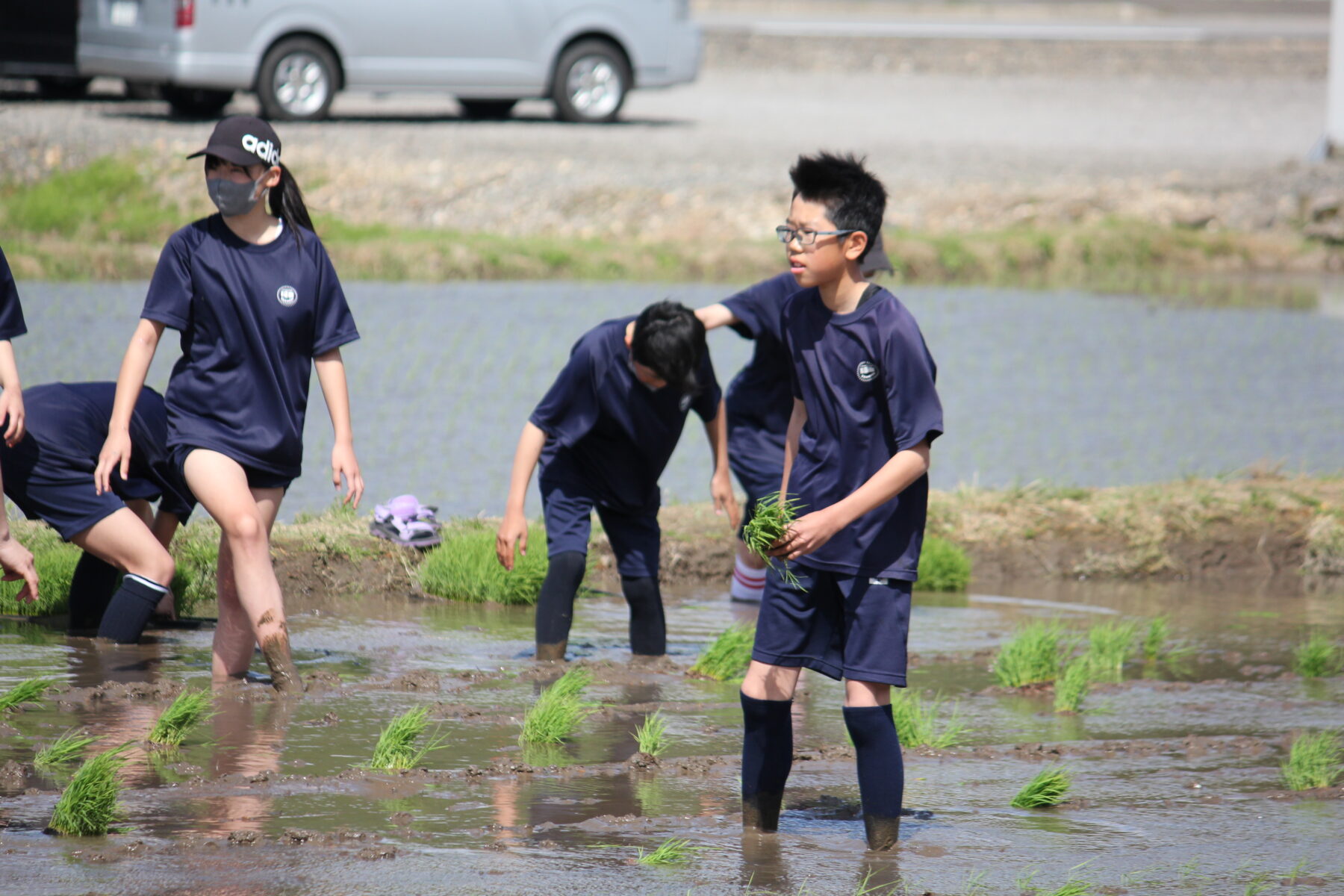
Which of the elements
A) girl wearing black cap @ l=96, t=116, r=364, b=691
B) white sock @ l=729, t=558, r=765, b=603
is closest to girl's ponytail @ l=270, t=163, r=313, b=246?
girl wearing black cap @ l=96, t=116, r=364, b=691

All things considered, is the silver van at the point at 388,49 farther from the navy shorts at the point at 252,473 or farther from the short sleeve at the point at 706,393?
the navy shorts at the point at 252,473

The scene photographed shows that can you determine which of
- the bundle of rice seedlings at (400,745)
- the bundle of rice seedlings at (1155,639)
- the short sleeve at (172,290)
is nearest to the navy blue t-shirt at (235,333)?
the short sleeve at (172,290)

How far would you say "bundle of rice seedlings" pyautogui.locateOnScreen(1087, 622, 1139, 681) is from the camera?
21.2 ft

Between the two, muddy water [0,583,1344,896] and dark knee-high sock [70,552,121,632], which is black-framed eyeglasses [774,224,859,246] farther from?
dark knee-high sock [70,552,121,632]

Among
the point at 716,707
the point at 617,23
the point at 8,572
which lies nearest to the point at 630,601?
the point at 716,707

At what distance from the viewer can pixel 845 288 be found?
436cm

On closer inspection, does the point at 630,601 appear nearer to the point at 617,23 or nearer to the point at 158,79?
the point at 158,79

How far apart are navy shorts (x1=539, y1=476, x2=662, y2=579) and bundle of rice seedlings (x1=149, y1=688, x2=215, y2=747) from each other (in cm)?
166

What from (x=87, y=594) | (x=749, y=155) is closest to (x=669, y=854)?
(x=87, y=594)

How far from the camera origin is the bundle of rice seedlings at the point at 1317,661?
649 centimetres

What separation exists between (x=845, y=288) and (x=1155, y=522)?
15.1 ft

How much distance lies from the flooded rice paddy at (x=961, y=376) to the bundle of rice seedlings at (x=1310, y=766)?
3.90 meters

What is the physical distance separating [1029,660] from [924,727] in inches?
36.8

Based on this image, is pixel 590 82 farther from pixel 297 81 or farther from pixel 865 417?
pixel 865 417
